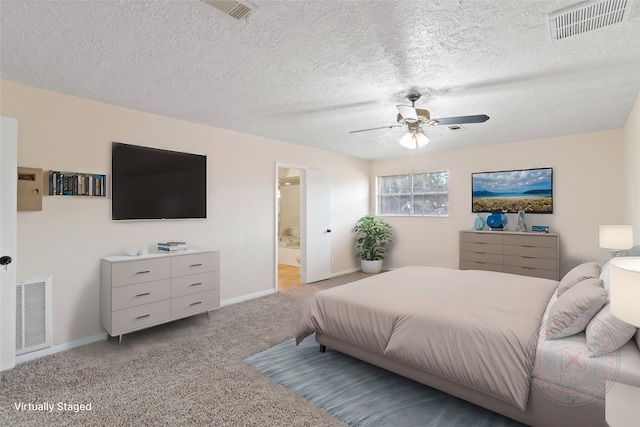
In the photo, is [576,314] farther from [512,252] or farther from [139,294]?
[139,294]

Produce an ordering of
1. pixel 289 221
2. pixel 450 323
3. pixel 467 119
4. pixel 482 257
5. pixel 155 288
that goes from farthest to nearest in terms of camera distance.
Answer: pixel 289 221 < pixel 482 257 < pixel 155 288 < pixel 467 119 < pixel 450 323

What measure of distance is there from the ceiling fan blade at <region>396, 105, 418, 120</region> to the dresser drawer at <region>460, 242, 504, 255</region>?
3240mm

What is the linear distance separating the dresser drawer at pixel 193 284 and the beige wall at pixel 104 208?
0.55m

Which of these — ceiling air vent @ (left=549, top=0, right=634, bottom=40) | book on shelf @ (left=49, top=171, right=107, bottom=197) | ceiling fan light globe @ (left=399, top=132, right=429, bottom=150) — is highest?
ceiling air vent @ (left=549, top=0, right=634, bottom=40)

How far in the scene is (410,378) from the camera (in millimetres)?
2301

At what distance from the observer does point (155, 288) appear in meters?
3.33

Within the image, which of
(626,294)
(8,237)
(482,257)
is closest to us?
(626,294)

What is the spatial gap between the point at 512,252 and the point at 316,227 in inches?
128

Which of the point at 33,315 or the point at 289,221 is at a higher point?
the point at 289,221

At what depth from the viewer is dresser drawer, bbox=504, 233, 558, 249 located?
4.60m

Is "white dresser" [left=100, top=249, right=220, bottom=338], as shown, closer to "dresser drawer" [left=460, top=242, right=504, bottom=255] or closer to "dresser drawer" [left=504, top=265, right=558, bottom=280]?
"dresser drawer" [left=460, top=242, right=504, bottom=255]

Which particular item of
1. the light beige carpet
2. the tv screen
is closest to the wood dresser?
the light beige carpet

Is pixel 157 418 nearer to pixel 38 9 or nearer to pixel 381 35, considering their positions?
pixel 38 9

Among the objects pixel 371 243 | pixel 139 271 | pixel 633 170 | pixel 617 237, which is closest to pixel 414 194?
pixel 371 243
